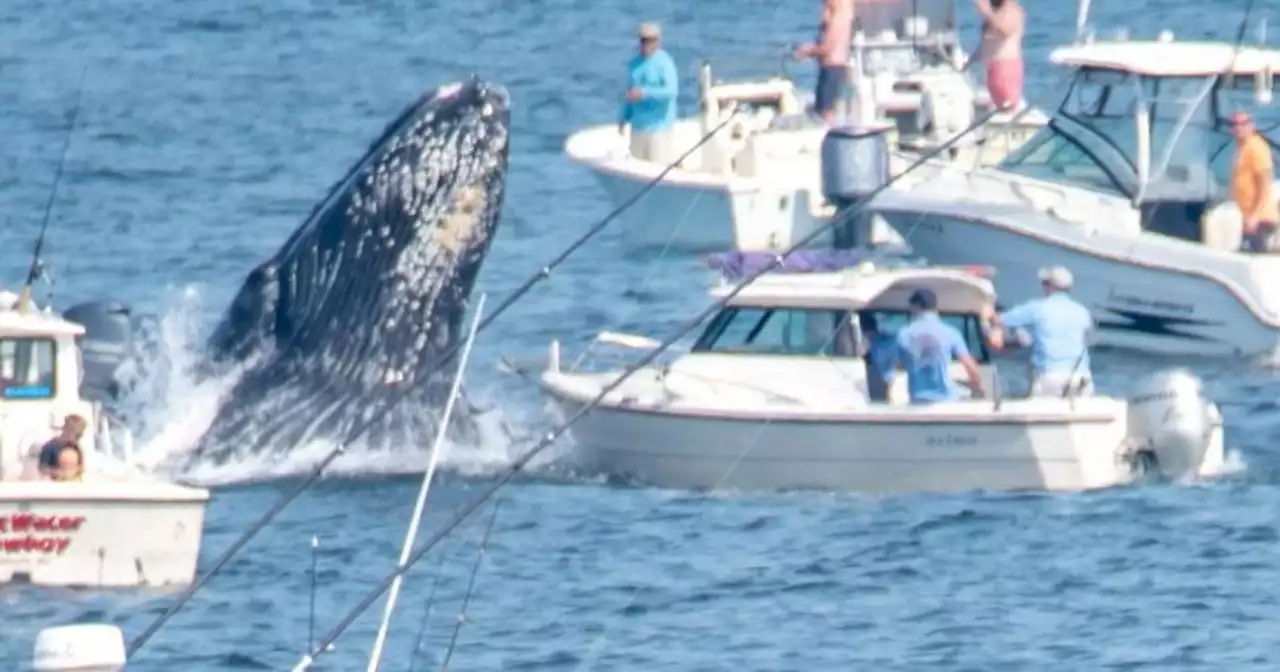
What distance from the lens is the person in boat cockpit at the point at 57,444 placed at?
18.9m

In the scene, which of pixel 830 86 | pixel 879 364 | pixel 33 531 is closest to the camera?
pixel 33 531

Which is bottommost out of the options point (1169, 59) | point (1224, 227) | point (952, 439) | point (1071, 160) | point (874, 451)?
point (874, 451)

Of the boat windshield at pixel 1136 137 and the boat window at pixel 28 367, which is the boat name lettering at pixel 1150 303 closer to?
the boat windshield at pixel 1136 137

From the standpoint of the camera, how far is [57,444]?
62.1 feet

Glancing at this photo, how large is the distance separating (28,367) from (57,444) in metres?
0.93

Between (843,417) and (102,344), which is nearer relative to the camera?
(843,417)

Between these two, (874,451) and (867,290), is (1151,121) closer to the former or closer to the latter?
(867,290)

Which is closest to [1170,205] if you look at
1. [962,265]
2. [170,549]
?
[962,265]

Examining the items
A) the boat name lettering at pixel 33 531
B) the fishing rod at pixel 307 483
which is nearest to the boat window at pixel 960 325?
the boat name lettering at pixel 33 531

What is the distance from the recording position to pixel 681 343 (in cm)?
2573

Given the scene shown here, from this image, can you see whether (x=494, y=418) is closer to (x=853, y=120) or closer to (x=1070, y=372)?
(x=1070, y=372)

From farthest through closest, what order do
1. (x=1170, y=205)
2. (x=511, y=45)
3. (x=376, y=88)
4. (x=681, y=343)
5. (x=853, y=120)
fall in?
(x=511, y=45) → (x=376, y=88) → (x=853, y=120) → (x=1170, y=205) → (x=681, y=343)

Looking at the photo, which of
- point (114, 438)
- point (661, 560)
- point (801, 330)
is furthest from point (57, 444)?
point (801, 330)

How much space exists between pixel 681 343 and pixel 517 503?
3.42 meters
